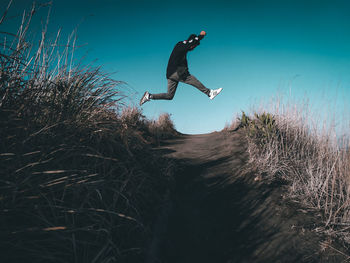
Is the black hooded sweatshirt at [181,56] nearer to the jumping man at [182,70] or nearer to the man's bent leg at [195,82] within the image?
the jumping man at [182,70]

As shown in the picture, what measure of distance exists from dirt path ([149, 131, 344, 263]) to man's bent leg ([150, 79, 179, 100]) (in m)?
2.88

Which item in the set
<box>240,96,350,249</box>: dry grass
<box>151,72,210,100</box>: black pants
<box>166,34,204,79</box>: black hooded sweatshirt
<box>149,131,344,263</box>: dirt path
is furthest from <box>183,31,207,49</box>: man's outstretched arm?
<box>149,131,344,263</box>: dirt path

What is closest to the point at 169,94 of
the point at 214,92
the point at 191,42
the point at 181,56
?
the point at 181,56

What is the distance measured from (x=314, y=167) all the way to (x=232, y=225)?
155cm

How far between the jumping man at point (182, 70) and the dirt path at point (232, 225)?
9.16 ft

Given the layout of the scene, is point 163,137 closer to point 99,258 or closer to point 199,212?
point 199,212

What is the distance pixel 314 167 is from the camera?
256cm

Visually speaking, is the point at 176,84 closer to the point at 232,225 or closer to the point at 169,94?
the point at 169,94

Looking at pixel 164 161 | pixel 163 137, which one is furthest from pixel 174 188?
pixel 163 137

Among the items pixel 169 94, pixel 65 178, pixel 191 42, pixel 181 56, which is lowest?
pixel 65 178

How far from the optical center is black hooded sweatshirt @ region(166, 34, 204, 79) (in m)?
4.46

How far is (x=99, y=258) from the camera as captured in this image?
1.10 meters

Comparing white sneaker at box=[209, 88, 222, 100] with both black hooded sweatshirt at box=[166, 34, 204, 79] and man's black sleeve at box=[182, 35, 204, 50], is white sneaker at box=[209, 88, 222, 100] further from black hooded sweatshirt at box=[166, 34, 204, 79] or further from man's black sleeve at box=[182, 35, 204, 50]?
man's black sleeve at box=[182, 35, 204, 50]

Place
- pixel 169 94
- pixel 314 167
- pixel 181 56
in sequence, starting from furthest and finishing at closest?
pixel 169 94 → pixel 181 56 → pixel 314 167
